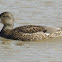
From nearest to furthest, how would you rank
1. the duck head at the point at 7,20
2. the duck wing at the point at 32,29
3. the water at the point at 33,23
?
the water at the point at 33,23 → the duck wing at the point at 32,29 → the duck head at the point at 7,20

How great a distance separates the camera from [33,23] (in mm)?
15008

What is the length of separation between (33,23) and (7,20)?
1.26 m

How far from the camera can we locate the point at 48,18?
15.5 meters

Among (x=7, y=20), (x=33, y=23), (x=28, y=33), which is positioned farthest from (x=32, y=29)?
(x=33, y=23)

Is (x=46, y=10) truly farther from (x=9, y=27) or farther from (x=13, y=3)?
(x=9, y=27)

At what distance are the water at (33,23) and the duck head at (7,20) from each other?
0.55 metres

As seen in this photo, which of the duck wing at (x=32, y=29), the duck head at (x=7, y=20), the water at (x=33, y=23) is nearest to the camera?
the water at (x=33, y=23)

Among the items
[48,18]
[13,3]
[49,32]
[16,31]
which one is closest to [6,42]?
[16,31]

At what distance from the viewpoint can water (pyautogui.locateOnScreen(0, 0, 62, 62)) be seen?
445 inches

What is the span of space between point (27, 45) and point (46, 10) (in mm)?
4019

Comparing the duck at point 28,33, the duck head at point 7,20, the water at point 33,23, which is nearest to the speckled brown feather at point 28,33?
the duck at point 28,33

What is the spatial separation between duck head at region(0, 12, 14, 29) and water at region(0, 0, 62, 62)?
0.55 m

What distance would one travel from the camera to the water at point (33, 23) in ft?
37.1

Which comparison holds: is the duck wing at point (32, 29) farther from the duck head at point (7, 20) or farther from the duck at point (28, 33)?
the duck head at point (7, 20)
